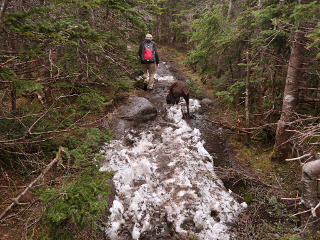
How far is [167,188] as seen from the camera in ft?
18.6

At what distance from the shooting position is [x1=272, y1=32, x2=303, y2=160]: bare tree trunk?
17.0ft

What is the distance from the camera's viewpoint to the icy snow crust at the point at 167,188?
4.65 metres

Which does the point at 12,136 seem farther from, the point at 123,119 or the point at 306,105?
the point at 306,105

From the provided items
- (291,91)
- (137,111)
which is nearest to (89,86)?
(137,111)

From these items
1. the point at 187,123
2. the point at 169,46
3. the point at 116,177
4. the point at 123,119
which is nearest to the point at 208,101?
the point at 187,123

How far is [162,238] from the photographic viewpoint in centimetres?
440

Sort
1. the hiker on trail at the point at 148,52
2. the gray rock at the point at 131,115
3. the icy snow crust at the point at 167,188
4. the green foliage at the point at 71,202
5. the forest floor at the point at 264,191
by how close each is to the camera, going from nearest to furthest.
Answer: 1. the green foliage at the point at 71,202
2. the forest floor at the point at 264,191
3. the icy snow crust at the point at 167,188
4. the gray rock at the point at 131,115
5. the hiker on trail at the point at 148,52

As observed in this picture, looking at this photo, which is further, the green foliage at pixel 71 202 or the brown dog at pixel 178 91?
the brown dog at pixel 178 91

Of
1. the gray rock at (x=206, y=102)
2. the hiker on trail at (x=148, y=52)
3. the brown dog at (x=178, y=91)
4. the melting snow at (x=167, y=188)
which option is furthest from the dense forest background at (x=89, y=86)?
the brown dog at (x=178, y=91)

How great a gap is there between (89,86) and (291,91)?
6295 mm

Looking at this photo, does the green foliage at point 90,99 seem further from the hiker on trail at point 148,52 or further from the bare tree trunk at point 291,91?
the hiker on trail at point 148,52

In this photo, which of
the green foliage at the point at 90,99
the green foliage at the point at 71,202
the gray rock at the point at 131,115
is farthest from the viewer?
the gray rock at the point at 131,115

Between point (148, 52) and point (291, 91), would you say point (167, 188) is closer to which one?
point (291, 91)

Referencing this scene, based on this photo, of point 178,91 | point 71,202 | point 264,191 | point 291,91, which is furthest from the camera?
point 178,91
